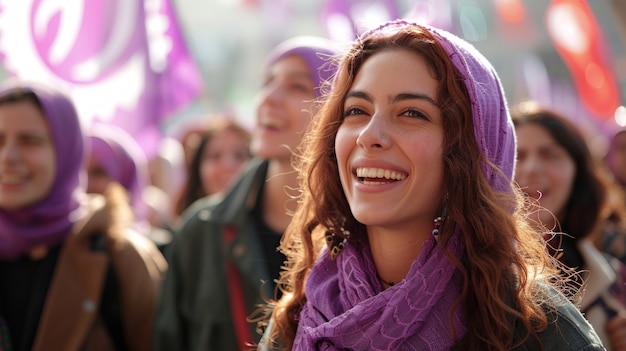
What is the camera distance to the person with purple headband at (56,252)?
3.45 metres

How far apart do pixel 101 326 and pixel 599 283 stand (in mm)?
2187

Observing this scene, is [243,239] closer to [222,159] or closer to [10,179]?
[10,179]

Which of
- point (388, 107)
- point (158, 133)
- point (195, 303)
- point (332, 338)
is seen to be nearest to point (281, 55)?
point (195, 303)

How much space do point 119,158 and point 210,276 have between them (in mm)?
2032

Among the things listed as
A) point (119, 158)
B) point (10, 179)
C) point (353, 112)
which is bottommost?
point (119, 158)

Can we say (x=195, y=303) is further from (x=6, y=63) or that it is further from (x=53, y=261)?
(x=6, y=63)

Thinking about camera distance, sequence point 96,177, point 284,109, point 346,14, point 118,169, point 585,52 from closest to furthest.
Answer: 1. point 284,109
2. point 96,177
3. point 118,169
4. point 346,14
5. point 585,52

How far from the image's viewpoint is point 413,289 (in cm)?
203

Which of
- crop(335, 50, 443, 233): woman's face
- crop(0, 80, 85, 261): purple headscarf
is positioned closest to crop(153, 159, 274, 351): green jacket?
Result: crop(0, 80, 85, 261): purple headscarf

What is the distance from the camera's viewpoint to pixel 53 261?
143 inches

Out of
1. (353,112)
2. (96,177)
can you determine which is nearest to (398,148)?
(353,112)

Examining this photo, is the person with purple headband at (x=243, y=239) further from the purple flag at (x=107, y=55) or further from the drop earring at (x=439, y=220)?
the purple flag at (x=107, y=55)

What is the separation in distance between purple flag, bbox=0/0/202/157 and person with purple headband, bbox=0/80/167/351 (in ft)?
4.08

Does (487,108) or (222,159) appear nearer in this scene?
(487,108)
